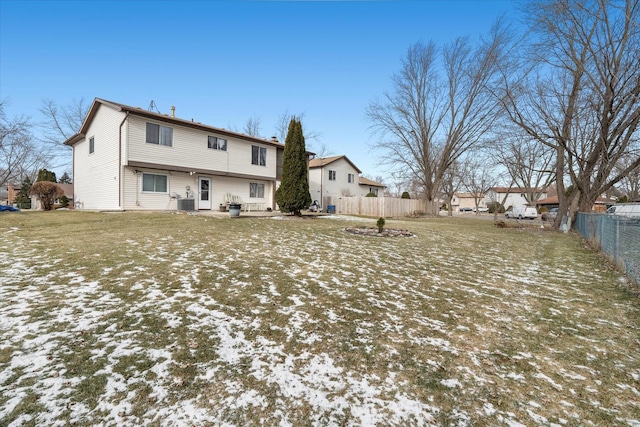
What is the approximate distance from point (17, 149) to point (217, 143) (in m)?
25.7

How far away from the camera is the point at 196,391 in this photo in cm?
228

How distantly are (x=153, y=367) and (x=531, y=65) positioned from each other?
65.3ft

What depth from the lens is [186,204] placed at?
16.0 m

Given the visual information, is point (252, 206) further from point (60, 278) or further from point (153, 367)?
point (153, 367)

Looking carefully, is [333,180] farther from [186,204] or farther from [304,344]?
[304,344]

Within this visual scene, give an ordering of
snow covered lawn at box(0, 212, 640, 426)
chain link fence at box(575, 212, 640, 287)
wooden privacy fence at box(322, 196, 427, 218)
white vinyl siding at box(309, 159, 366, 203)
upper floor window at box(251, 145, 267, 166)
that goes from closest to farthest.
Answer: snow covered lawn at box(0, 212, 640, 426), chain link fence at box(575, 212, 640, 287), upper floor window at box(251, 145, 267, 166), wooden privacy fence at box(322, 196, 427, 218), white vinyl siding at box(309, 159, 366, 203)

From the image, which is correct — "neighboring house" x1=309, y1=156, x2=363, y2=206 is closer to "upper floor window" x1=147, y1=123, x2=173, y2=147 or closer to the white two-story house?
the white two-story house

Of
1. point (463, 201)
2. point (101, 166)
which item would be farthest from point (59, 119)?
point (463, 201)

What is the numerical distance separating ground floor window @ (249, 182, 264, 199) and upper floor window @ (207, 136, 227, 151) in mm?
3314

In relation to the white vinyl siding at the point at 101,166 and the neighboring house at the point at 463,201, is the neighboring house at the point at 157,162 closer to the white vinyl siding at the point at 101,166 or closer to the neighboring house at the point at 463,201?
the white vinyl siding at the point at 101,166

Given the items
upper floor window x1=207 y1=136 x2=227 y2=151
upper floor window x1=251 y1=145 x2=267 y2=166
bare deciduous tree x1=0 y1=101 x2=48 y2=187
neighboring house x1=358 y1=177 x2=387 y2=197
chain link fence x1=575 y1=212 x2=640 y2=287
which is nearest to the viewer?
chain link fence x1=575 y1=212 x2=640 y2=287

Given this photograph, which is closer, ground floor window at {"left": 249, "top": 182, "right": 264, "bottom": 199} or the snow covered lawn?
the snow covered lawn

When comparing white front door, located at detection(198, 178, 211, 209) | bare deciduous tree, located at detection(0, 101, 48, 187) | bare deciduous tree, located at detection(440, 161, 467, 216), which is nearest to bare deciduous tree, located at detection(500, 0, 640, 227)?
white front door, located at detection(198, 178, 211, 209)

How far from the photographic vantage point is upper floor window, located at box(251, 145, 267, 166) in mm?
19891
